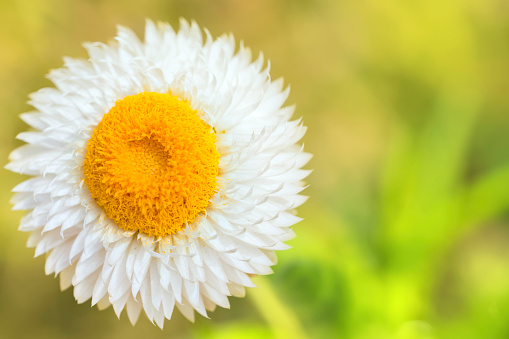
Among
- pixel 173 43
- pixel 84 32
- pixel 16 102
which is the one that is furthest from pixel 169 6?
pixel 173 43

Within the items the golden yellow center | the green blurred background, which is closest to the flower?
the golden yellow center

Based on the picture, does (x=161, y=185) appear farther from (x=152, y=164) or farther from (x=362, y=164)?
(x=362, y=164)

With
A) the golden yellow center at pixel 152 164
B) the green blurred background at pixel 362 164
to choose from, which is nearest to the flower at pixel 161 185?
the golden yellow center at pixel 152 164

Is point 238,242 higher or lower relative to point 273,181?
lower

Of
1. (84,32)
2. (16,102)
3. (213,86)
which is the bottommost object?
(213,86)

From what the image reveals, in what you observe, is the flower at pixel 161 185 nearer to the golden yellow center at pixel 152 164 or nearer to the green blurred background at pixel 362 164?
the golden yellow center at pixel 152 164

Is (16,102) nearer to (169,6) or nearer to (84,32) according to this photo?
(84,32)

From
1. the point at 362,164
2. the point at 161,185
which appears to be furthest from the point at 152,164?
the point at 362,164
